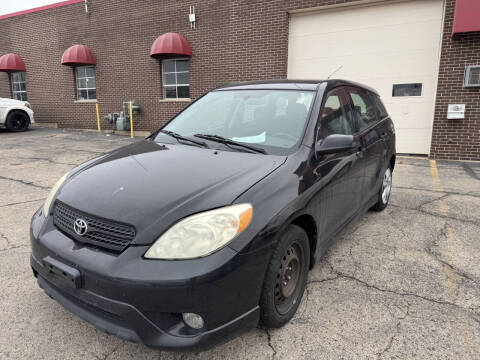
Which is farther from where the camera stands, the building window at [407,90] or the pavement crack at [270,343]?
the building window at [407,90]

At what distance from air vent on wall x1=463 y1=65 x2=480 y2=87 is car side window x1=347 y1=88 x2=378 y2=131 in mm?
5265

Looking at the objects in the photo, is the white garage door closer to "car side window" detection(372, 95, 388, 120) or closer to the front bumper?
"car side window" detection(372, 95, 388, 120)

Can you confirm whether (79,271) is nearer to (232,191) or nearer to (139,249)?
(139,249)

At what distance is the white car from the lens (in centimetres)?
1288

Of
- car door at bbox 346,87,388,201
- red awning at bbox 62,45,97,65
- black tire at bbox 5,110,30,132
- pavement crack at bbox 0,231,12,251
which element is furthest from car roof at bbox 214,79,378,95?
black tire at bbox 5,110,30,132

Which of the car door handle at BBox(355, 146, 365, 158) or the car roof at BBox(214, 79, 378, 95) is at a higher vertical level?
the car roof at BBox(214, 79, 378, 95)

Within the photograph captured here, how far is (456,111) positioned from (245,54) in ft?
19.0

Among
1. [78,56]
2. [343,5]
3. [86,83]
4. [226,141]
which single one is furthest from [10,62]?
[226,141]

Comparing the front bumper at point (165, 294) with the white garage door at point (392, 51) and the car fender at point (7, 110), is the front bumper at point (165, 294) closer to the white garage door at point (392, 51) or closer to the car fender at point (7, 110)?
the white garage door at point (392, 51)

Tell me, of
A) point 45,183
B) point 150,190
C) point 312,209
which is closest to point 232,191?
point 150,190

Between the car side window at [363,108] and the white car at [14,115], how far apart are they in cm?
1317

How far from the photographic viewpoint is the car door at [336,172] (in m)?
2.72

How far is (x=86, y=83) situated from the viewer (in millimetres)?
14188

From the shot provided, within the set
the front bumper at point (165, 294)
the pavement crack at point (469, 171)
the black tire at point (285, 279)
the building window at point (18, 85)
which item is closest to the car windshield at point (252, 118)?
the black tire at point (285, 279)
